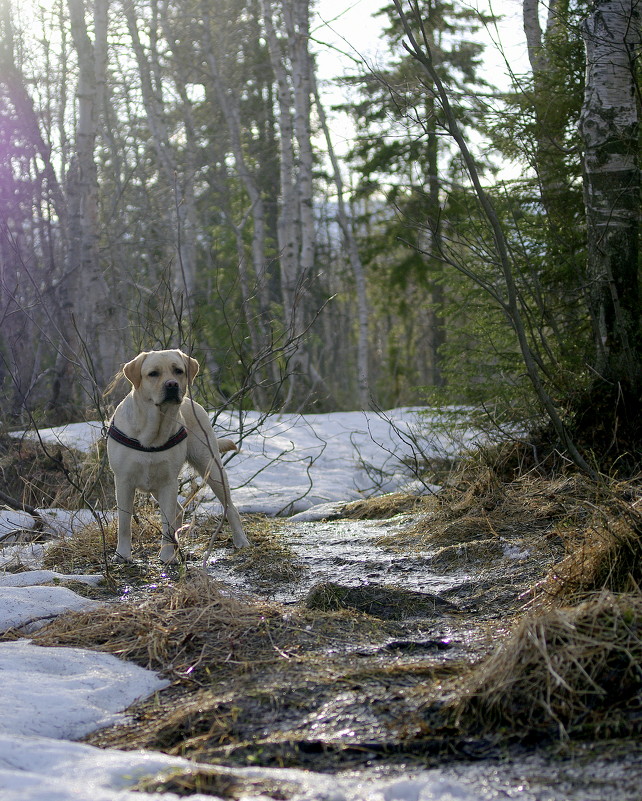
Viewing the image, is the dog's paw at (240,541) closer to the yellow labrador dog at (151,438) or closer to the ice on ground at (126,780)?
the yellow labrador dog at (151,438)

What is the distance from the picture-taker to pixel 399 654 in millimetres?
3199

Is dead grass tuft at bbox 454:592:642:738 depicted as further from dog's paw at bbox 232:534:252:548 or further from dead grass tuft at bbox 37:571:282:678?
dog's paw at bbox 232:534:252:548

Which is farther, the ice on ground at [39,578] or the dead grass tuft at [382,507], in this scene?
the dead grass tuft at [382,507]

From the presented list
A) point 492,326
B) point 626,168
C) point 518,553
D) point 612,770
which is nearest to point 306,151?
point 492,326

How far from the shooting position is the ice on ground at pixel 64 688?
2637 millimetres

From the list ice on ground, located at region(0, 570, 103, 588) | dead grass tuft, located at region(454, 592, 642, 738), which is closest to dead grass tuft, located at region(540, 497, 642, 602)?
dead grass tuft, located at region(454, 592, 642, 738)

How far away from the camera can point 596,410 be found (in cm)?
618

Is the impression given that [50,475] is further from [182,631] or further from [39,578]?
[182,631]

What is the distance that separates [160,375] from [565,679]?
154 inches

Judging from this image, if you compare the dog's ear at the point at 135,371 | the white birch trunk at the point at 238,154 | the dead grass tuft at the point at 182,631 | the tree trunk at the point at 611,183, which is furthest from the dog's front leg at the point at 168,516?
the white birch trunk at the point at 238,154

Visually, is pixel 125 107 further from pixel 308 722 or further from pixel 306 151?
pixel 308 722

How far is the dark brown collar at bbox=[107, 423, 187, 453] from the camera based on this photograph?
18.4 ft

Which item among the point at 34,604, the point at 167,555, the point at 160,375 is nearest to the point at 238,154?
the point at 160,375

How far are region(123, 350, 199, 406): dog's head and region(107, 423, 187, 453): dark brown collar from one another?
0.87ft
